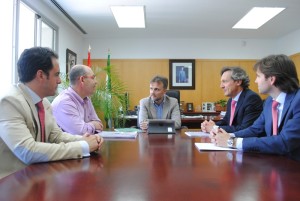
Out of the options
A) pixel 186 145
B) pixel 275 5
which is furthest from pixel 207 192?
pixel 275 5

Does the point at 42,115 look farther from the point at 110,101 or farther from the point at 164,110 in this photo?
the point at 110,101

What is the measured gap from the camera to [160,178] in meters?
0.96

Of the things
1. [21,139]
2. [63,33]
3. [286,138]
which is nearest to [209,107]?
[63,33]

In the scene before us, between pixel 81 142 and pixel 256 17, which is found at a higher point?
pixel 256 17

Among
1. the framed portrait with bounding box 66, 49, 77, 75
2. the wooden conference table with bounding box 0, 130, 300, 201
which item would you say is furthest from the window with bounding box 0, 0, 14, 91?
the wooden conference table with bounding box 0, 130, 300, 201

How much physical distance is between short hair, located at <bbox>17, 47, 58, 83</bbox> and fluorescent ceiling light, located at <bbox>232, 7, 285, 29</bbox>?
4.14 metres

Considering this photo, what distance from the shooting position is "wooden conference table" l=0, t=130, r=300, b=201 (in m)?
0.78

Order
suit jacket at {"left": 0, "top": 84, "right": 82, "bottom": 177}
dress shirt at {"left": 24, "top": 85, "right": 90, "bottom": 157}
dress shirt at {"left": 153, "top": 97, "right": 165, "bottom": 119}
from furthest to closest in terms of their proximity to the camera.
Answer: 1. dress shirt at {"left": 153, "top": 97, "right": 165, "bottom": 119}
2. dress shirt at {"left": 24, "top": 85, "right": 90, "bottom": 157}
3. suit jacket at {"left": 0, "top": 84, "right": 82, "bottom": 177}

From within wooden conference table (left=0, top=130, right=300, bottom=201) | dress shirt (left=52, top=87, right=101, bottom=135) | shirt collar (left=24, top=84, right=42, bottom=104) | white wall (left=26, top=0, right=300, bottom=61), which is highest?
white wall (left=26, top=0, right=300, bottom=61)

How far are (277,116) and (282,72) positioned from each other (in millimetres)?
269

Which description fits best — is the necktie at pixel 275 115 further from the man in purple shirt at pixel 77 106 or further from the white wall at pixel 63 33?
the white wall at pixel 63 33

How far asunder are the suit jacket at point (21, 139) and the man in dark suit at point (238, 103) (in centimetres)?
141

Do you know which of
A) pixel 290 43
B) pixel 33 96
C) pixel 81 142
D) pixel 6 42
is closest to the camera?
pixel 81 142

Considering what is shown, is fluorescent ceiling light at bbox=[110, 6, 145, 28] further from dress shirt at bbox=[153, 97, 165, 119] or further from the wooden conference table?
the wooden conference table
